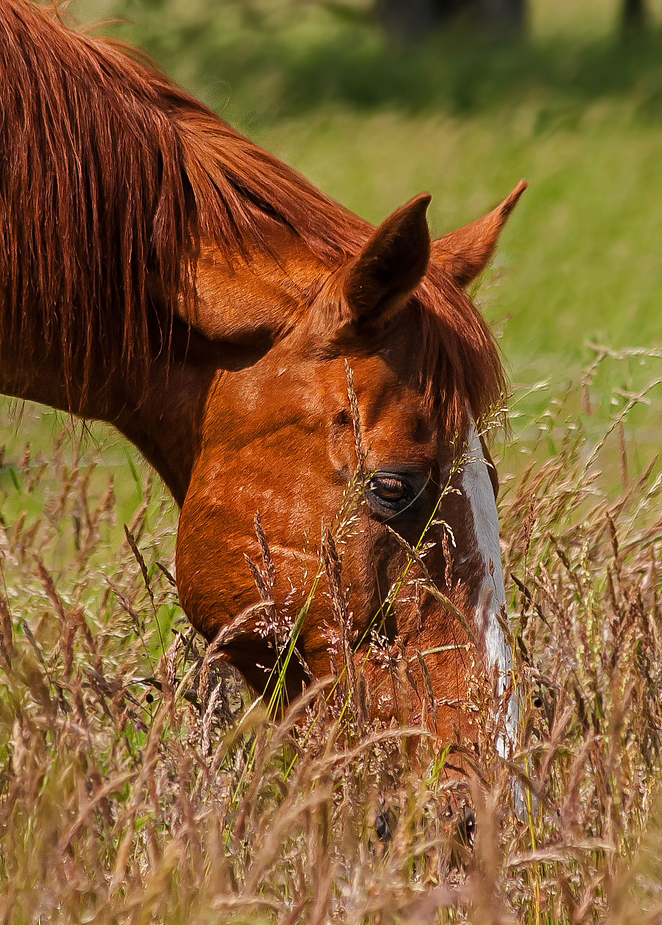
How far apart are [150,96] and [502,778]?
1631 millimetres

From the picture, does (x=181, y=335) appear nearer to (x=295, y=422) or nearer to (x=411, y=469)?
(x=295, y=422)

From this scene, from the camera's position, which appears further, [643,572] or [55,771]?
[643,572]

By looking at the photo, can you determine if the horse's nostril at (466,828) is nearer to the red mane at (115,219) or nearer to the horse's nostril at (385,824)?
the horse's nostril at (385,824)

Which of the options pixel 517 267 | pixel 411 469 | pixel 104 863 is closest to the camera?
pixel 104 863

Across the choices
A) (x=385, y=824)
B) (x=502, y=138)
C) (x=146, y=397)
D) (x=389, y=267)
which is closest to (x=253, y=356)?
(x=146, y=397)

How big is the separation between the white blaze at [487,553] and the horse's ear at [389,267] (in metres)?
0.31

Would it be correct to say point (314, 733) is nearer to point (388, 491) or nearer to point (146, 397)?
point (388, 491)

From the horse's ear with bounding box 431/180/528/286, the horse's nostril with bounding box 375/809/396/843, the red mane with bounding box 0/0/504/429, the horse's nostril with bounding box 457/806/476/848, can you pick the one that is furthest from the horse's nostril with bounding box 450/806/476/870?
the horse's ear with bounding box 431/180/528/286

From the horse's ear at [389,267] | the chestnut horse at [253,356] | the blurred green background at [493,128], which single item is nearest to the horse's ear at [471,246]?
the chestnut horse at [253,356]

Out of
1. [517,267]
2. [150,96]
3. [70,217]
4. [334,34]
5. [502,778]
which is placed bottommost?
[502,778]

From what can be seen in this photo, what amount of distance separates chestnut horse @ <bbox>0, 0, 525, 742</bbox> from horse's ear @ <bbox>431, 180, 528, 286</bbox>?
121mm

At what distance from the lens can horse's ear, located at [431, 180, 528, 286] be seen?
8.55 ft

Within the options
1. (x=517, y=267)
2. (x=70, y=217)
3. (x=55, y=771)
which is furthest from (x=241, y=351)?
(x=517, y=267)

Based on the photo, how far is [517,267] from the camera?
9031mm
